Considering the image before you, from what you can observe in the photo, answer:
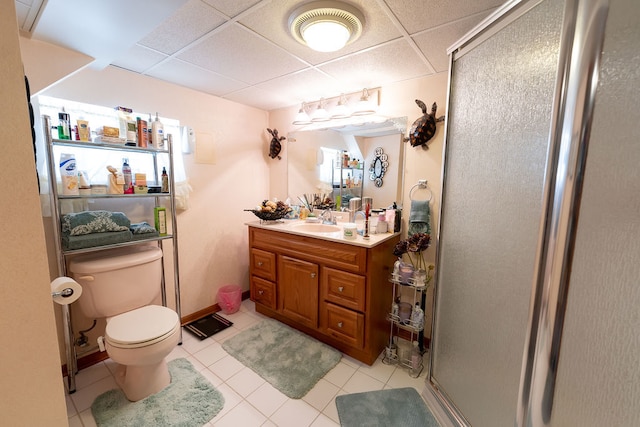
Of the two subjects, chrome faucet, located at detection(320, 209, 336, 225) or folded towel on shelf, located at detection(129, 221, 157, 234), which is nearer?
folded towel on shelf, located at detection(129, 221, 157, 234)

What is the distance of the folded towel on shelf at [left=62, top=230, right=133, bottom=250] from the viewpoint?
1.37 metres

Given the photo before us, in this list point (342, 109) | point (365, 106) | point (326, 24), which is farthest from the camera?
point (342, 109)

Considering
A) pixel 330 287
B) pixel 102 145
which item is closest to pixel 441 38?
pixel 330 287

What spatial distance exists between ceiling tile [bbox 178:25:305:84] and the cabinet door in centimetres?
138

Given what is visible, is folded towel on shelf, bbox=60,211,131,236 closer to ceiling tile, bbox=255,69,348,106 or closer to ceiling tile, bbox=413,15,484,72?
ceiling tile, bbox=255,69,348,106

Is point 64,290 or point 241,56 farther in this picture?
point 241,56

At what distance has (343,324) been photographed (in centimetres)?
175

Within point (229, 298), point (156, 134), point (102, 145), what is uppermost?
point (156, 134)

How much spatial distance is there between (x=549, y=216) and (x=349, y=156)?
1.64 m

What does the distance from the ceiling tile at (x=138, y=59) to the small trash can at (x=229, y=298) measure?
1901mm

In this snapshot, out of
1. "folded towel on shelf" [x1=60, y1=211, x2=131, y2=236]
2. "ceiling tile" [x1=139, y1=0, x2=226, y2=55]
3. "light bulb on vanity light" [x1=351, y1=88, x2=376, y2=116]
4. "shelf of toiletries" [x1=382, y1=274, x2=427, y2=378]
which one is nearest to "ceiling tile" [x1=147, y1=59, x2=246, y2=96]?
"ceiling tile" [x1=139, y1=0, x2=226, y2=55]

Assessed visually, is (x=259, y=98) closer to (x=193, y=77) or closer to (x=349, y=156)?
(x=193, y=77)

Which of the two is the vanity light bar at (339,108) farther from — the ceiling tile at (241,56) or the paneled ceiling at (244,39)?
the ceiling tile at (241,56)

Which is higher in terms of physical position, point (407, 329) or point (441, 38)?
point (441, 38)
